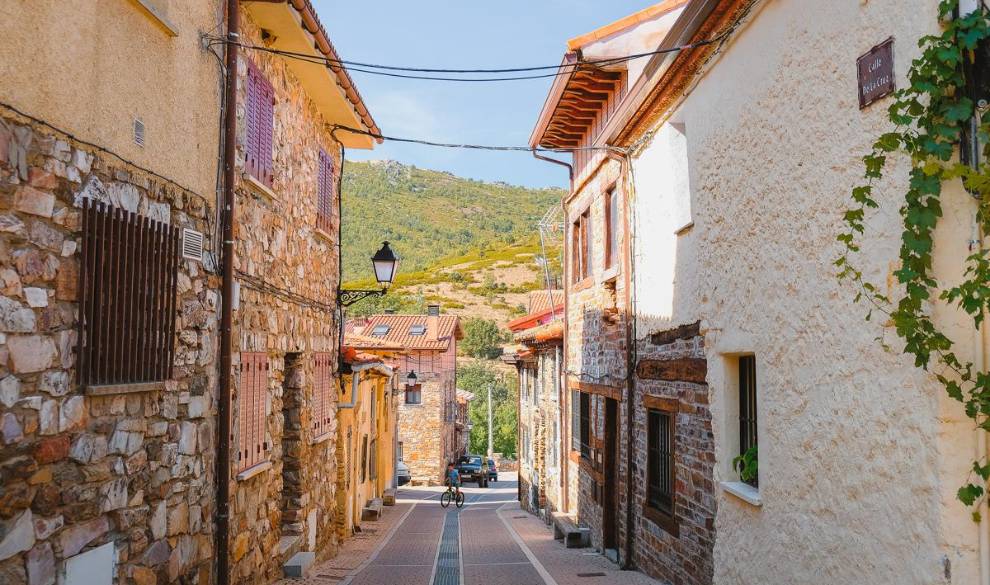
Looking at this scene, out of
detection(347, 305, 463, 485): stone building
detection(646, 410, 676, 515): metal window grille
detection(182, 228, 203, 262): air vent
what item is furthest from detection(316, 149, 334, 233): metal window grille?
detection(347, 305, 463, 485): stone building

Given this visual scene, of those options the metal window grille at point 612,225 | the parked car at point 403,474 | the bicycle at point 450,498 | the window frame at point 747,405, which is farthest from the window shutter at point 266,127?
the parked car at point 403,474

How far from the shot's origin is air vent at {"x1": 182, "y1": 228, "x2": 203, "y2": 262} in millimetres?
6552

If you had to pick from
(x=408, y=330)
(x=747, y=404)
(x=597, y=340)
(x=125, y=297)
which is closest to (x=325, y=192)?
(x=597, y=340)

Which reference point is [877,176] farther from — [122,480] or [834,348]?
[122,480]

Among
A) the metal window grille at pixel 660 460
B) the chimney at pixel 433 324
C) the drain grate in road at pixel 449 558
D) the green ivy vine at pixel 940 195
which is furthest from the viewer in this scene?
the chimney at pixel 433 324

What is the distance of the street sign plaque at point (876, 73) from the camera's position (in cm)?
424

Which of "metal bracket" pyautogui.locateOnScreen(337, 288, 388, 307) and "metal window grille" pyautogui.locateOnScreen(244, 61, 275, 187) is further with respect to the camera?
"metal bracket" pyautogui.locateOnScreen(337, 288, 388, 307)

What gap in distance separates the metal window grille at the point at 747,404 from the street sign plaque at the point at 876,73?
3.00 m

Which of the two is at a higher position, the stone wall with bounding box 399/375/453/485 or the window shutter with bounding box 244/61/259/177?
the window shutter with bounding box 244/61/259/177

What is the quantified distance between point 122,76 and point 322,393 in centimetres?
730

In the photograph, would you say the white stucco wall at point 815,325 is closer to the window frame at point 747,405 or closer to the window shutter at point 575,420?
the window frame at point 747,405

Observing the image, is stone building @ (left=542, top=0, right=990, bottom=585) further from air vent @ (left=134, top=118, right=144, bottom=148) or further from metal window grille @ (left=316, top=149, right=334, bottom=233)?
metal window grille @ (left=316, top=149, right=334, bottom=233)

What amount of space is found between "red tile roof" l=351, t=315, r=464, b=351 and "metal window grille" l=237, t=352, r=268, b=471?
94.2ft

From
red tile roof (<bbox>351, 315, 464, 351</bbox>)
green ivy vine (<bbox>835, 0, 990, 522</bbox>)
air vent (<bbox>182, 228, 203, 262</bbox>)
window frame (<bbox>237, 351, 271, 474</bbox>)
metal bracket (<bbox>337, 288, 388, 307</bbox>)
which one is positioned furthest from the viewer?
red tile roof (<bbox>351, 315, 464, 351</bbox>)
